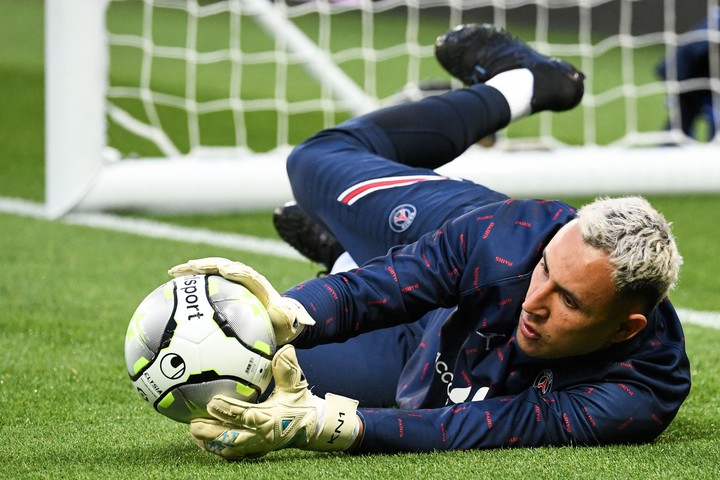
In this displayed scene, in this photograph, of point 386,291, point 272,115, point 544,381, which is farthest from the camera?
point 272,115

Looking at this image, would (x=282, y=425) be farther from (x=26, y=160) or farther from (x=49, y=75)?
(x=26, y=160)

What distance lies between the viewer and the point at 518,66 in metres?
3.90

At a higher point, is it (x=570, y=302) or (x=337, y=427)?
(x=570, y=302)

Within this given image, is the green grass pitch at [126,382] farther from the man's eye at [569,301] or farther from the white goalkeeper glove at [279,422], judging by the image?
the man's eye at [569,301]

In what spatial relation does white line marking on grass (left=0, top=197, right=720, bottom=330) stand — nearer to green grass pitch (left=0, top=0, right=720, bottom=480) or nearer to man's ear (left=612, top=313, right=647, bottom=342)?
green grass pitch (left=0, top=0, right=720, bottom=480)

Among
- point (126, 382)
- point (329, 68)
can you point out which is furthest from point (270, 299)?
point (329, 68)

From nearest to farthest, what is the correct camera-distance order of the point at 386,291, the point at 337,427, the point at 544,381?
the point at 337,427 < the point at 386,291 < the point at 544,381

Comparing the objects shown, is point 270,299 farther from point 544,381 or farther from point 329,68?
point 329,68

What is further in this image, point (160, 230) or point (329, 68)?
point (329, 68)

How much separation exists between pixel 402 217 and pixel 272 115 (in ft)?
19.8

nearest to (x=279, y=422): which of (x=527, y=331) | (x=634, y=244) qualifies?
(x=527, y=331)

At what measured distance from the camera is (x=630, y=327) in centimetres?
252

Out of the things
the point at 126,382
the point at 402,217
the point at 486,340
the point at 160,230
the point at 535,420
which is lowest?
the point at 160,230

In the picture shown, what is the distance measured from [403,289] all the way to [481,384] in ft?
1.10
